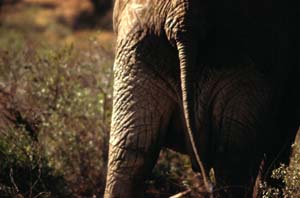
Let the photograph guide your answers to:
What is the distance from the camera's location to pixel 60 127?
707 centimetres

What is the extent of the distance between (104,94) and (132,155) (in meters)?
2.68

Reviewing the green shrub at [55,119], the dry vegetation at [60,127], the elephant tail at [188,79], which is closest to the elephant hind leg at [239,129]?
the elephant tail at [188,79]

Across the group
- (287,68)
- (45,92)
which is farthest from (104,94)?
(287,68)

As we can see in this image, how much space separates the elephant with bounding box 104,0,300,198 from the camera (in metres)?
4.38

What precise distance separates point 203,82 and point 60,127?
2770 mm

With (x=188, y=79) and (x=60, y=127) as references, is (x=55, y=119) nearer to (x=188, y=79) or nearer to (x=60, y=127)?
(x=60, y=127)

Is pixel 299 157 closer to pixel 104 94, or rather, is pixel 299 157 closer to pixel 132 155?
pixel 132 155

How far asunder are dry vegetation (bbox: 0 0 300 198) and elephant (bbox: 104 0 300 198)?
129cm

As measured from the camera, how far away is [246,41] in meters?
4.41

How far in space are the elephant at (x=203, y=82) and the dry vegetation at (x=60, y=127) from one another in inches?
50.9

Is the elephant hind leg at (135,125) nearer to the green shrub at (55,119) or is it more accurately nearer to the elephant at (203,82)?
the elephant at (203,82)

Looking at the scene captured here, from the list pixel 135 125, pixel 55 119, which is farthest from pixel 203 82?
pixel 55 119

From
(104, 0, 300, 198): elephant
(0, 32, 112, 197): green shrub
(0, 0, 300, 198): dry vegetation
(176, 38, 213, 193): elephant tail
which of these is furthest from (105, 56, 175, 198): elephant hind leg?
(0, 32, 112, 197): green shrub

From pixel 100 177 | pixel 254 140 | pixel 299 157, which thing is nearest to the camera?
pixel 254 140
